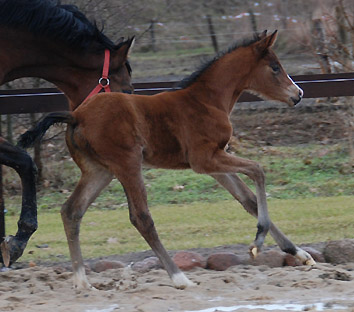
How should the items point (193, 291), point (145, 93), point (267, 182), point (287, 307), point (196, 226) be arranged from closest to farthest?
point (287, 307), point (193, 291), point (145, 93), point (196, 226), point (267, 182)

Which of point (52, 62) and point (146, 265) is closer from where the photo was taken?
point (146, 265)

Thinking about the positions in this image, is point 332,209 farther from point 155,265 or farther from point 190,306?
point 190,306

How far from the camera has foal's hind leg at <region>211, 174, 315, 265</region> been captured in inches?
220

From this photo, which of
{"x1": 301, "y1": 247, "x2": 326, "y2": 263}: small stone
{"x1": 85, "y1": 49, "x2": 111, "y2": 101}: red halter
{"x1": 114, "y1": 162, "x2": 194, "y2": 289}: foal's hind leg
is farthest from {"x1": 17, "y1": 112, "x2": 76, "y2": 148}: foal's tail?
{"x1": 301, "y1": 247, "x2": 326, "y2": 263}: small stone

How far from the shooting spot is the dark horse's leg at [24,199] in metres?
5.45

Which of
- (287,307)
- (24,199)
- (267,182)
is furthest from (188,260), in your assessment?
(267,182)

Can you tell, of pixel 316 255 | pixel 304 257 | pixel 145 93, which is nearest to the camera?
pixel 304 257

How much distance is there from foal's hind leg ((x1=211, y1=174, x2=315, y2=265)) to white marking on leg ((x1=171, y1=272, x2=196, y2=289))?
35.2 inches

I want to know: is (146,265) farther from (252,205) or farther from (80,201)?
(252,205)

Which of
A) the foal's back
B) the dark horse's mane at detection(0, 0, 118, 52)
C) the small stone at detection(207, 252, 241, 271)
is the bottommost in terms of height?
the small stone at detection(207, 252, 241, 271)

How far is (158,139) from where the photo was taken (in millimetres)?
5262

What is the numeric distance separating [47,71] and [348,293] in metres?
3.07

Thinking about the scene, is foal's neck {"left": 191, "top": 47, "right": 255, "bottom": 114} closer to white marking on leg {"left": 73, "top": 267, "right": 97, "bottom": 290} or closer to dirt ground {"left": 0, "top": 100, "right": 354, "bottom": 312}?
dirt ground {"left": 0, "top": 100, "right": 354, "bottom": 312}

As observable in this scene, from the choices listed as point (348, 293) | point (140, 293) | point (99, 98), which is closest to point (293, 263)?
point (348, 293)
